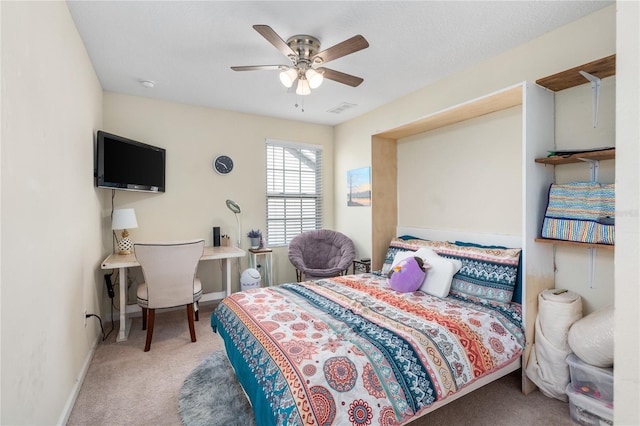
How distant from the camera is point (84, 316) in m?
2.46

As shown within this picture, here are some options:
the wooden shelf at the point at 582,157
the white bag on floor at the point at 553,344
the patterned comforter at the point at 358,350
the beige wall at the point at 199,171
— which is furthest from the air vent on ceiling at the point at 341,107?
the white bag on floor at the point at 553,344

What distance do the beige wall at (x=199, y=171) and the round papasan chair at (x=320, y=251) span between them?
472 mm

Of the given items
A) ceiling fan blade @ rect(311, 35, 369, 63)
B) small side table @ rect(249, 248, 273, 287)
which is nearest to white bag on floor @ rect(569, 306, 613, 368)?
ceiling fan blade @ rect(311, 35, 369, 63)

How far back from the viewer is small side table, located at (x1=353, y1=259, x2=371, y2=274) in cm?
397

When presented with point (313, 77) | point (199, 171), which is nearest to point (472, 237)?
point (313, 77)

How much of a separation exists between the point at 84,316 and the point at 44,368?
104 centimetres

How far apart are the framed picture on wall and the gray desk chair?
7.36 feet

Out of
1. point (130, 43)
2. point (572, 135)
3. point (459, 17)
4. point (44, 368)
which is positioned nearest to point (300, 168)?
point (130, 43)

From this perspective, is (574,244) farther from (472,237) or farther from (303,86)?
(303,86)

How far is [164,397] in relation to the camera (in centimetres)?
214

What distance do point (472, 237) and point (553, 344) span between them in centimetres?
115

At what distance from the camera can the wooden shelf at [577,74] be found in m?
1.84

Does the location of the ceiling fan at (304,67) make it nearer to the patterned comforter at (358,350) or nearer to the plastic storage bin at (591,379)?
the patterned comforter at (358,350)

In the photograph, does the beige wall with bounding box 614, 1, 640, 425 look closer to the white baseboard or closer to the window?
the white baseboard
